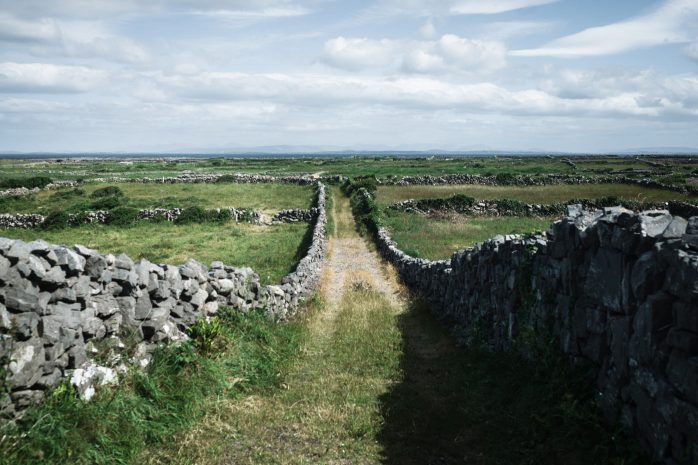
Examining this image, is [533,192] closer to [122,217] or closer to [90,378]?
[122,217]

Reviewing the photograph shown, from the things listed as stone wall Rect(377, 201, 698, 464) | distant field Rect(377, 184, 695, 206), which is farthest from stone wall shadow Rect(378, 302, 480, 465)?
distant field Rect(377, 184, 695, 206)

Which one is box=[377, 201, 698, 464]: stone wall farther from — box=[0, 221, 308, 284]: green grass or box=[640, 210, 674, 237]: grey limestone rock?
box=[0, 221, 308, 284]: green grass

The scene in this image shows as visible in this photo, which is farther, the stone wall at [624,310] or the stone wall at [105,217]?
the stone wall at [105,217]

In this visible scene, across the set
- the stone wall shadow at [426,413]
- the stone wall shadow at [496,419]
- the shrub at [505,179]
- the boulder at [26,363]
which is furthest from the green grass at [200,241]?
the shrub at [505,179]

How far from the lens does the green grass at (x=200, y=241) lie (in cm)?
2436

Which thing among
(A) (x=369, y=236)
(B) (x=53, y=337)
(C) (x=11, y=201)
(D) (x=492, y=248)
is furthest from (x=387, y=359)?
(C) (x=11, y=201)

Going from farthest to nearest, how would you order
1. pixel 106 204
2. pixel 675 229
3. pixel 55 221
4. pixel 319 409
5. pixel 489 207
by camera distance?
1. pixel 489 207
2. pixel 106 204
3. pixel 55 221
4. pixel 319 409
5. pixel 675 229

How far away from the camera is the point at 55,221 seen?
1479 inches

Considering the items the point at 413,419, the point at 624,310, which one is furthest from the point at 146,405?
the point at 624,310

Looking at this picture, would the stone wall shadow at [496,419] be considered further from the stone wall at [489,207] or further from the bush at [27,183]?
A: the bush at [27,183]

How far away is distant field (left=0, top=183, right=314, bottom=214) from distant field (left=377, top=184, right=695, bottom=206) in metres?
10.1

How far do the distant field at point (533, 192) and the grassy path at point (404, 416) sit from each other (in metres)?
37.3

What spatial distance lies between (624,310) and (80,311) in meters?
7.18

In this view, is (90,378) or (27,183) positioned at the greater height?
(27,183)
